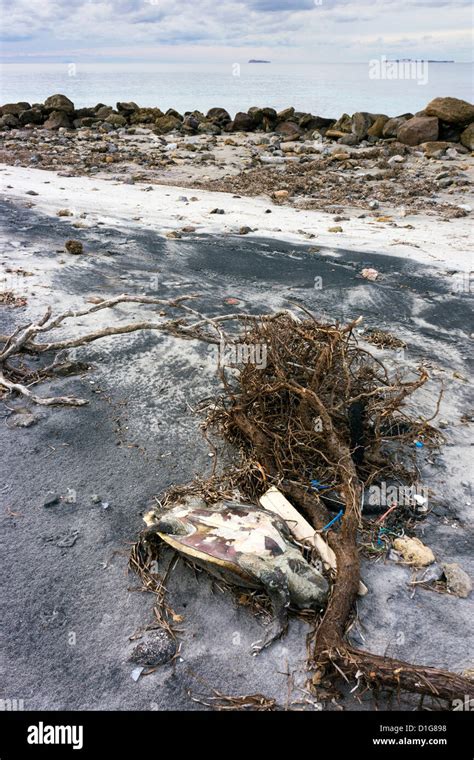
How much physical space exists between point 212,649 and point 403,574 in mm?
1090

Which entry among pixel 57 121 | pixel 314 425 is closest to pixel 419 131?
pixel 57 121

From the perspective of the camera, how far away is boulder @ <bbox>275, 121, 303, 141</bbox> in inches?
729

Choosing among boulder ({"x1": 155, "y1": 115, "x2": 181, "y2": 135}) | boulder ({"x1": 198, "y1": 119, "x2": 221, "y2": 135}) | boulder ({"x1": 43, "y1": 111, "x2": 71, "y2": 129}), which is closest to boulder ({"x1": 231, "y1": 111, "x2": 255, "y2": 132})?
boulder ({"x1": 198, "y1": 119, "x2": 221, "y2": 135})

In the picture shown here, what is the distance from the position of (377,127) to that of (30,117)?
12788 mm

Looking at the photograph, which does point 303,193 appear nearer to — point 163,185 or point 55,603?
point 163,185

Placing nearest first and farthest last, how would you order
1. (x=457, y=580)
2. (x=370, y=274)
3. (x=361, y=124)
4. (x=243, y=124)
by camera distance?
(x=457, y=580) → (x=370, y=274) → (x=361, y=124) → (x=243, y=124)

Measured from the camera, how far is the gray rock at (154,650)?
240 cm

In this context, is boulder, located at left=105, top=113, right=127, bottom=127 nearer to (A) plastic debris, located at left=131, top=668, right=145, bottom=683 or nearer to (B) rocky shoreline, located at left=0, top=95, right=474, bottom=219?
(B) rocky shoreline, located at left=0, top=95, right=474, bottom=219

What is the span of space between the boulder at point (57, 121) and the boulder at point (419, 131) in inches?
472

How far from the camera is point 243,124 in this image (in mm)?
20234

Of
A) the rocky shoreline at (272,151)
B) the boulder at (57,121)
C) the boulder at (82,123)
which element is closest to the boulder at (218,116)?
the rocky shoreline at (272,151)

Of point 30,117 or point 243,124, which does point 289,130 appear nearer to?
point 243,124

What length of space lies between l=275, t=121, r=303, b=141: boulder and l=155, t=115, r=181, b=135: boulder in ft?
12.2

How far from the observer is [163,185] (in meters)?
12.2
